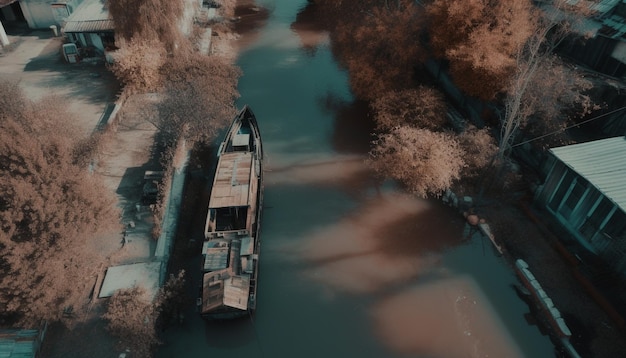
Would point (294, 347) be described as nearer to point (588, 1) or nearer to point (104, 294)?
point (104, 294)

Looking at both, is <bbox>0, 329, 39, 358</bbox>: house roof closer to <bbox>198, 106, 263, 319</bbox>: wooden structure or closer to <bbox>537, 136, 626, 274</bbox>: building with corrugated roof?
<bbox>198, 106, 263, 319</bbox>: wooden structure

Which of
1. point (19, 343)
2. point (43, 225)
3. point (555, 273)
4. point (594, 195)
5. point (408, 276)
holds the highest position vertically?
point (594, 195)

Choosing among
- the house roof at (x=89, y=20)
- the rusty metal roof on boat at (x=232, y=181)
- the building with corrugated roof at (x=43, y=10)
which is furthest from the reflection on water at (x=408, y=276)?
the building with corrugated roof at (x=43, y=10)

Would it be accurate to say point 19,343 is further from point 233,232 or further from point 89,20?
point 89,20

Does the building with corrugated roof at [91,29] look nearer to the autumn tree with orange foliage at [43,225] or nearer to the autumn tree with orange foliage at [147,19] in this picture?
the autumn tree with orange foliage at [147,19]

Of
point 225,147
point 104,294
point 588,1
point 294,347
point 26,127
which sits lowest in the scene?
point 294,347

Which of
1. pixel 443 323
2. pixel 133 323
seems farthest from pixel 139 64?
pixel 443 323

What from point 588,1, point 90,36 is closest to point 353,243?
point 588,1
